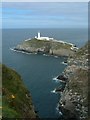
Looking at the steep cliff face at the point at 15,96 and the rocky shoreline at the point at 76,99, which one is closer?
the steep cliff face at the point at 15,96

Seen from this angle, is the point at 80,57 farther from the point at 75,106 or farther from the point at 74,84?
the point at 75,106

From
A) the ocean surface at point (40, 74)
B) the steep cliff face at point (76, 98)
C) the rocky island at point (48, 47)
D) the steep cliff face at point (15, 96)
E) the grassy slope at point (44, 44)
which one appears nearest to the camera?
the steep cliff face at point (15, 96)

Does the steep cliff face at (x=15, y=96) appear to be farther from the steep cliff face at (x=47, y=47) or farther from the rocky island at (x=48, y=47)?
the steep cliff face at (x=47, y=47)

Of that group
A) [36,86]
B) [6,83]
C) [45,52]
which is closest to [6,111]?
[6,83]

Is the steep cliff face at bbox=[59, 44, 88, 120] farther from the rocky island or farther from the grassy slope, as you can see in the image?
the grassy slope

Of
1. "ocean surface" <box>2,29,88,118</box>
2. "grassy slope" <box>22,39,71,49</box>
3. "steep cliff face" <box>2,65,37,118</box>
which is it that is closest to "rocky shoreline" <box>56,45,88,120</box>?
"ocean surface" <box>2,29,88,118</box>

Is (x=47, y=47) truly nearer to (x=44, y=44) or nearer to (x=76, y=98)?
(x=44, y=44)

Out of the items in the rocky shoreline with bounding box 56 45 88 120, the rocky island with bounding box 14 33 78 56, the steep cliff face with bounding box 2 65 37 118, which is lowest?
the rocky shoreline with bounding box 56 45 88 120

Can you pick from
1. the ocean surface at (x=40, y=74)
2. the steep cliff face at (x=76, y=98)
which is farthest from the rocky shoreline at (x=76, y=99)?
the ocean surface at (x=40, y=74)

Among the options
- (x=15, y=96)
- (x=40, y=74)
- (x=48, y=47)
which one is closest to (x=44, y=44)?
(x=48, y=47)
